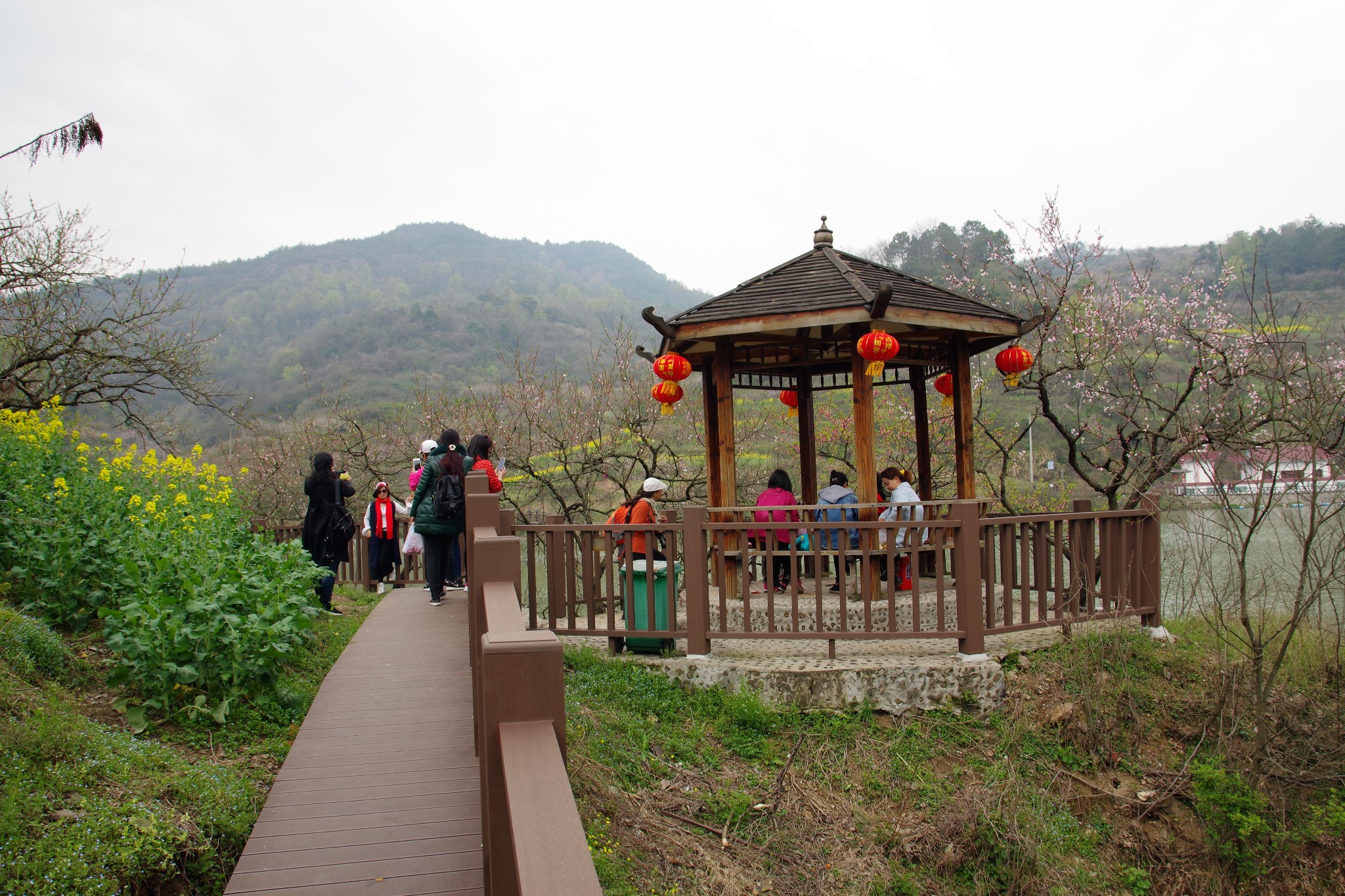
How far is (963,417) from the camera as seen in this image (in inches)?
324

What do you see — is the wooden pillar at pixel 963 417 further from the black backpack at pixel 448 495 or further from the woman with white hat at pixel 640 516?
the black backpack at pixel 448 495

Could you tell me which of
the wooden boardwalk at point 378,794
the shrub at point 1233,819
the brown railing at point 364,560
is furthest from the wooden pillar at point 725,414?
the brown railing at point 364,560

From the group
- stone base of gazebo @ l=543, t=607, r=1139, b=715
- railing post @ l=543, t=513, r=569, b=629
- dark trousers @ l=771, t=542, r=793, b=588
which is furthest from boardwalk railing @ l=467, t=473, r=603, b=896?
dark trousers @ l=771, t=542, r=793, b=588

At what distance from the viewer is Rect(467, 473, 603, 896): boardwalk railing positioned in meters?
1.51

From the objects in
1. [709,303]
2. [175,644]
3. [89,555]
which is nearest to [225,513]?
[89,555]

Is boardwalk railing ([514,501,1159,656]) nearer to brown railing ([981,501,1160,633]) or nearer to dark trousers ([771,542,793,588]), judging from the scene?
brown railing ([981,501,1160,633])

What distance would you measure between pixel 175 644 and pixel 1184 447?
30.4 feet

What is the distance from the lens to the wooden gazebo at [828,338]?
24.1 feet

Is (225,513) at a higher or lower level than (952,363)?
lower

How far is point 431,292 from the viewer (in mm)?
83125

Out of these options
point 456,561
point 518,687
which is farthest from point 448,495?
point 518,687

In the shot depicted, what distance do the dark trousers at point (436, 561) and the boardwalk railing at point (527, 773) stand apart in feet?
17.8

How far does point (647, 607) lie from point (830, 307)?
304 cm

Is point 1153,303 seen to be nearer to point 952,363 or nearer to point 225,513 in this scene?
point 952,363
